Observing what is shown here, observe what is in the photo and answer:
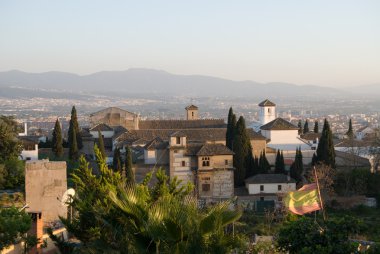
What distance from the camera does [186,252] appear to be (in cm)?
894

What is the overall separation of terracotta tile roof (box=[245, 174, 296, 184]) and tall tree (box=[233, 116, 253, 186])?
1.06 meters

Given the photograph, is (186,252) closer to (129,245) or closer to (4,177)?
(129,245)

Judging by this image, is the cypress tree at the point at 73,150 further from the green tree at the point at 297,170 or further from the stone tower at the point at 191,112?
the stone tower at the point at 191,112

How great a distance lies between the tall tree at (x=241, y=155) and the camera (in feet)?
127

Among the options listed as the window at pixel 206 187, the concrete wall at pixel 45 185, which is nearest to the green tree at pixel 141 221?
the concrete wall at pixel 45 185

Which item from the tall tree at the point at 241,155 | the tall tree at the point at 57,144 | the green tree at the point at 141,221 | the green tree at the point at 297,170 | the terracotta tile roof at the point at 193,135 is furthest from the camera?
the terracotta tile roof at the point at 193,135

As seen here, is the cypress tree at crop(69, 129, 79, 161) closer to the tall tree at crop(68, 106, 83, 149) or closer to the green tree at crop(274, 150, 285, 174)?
the tall tree at crop(68, 106, 83, 149)

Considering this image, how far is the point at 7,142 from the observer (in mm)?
33594

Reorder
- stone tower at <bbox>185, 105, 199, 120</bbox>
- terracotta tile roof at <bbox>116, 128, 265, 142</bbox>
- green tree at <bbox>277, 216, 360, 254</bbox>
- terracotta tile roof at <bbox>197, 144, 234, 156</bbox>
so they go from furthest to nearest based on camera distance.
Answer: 1. stone tower at <bbox>185, 105, 199, 120</bbox>
2. terracotta tile roof at <bbox>116, 128, 265, 142</bbox>
3. terracotta tile roof at <bbox>197, 144, 234, 156</bbox>
4. green tree at <bbox>277, 216, 360, 254</bbox>

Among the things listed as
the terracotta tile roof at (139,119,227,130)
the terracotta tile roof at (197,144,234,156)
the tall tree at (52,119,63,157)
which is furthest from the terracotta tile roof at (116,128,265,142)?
the terracotta tile roof at (197,144,234,156)

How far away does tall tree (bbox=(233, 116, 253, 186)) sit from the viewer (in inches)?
1522

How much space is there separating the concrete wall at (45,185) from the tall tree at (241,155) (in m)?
18.0

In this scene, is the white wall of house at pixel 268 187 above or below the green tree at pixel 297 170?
below

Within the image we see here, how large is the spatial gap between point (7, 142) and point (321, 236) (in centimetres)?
2476
